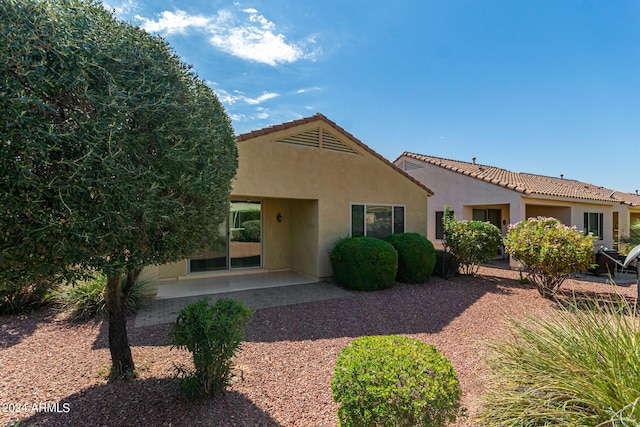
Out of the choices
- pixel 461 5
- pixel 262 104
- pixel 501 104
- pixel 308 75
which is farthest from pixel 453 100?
pixel 262 104

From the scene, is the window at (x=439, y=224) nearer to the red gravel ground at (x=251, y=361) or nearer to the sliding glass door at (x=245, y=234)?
the red gravel ground at (x=251, y=361)

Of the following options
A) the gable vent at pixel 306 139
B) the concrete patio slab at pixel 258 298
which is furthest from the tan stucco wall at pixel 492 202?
the concrete patio slab at pixel 258 298

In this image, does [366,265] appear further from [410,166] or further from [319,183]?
[410,166]

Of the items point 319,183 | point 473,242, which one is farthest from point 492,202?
point 319,183

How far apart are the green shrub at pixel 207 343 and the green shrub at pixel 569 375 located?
2961mm

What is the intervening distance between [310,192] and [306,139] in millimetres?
1914

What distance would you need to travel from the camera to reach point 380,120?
13516 mm

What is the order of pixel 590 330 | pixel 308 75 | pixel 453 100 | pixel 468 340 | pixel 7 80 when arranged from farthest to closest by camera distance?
pixel 453 100
pixel 308 75
pixel 468 340
pixel 590 330
pixel 7 80

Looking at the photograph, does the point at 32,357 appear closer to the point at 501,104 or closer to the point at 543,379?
the point at 543,379

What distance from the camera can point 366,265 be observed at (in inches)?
357

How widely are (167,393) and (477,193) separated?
15727mm

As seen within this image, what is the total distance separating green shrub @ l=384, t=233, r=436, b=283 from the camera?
10.0 m

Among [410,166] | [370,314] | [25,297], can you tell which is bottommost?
[370,314]

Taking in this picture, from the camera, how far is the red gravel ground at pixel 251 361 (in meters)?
3.30
